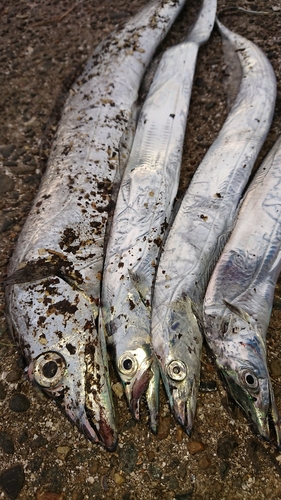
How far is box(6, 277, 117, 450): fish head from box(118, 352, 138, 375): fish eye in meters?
0.12

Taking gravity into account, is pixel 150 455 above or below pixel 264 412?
below

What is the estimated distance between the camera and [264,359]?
102 inches

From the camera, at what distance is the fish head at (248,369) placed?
246cm

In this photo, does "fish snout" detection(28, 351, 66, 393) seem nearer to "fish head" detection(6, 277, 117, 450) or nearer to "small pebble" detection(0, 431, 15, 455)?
"fish head" detection(6, 277, 117, 450)

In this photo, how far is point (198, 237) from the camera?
3.08m

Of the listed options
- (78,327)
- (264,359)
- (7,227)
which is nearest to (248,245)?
(264,359)

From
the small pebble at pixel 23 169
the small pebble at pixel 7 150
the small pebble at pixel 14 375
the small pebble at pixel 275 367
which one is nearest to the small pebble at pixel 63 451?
the small pebble at pixel 14 375

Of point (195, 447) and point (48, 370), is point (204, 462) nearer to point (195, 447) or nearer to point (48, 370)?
point (195, 447)

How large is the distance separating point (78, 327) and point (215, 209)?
55.1 inches

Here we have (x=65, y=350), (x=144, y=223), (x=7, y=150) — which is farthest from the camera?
(x=7, y=150)

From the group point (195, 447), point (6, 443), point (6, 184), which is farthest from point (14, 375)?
point (6, 184)

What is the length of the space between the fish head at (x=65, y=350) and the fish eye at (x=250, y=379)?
86cm

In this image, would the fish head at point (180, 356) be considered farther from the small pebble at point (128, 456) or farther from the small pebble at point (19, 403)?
the small pebble at point (19, 403)

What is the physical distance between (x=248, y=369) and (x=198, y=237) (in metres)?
1.04
